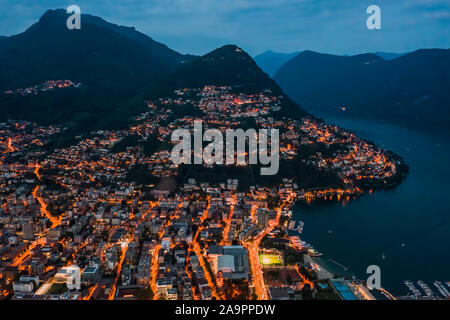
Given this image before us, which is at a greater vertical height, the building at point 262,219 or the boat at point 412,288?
the building at point 262,219

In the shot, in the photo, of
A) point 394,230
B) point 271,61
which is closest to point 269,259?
point 394,230

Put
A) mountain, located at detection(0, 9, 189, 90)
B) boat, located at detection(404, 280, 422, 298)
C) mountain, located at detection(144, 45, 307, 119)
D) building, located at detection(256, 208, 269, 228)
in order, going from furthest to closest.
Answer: mountain, located at detection(0, 9, 189, 90) < mountain, located at detection(144, 45, 307, 119) < building, located at detection(256, 208, 269, 228) < boat, located at detection(404, 280, 422, 298)

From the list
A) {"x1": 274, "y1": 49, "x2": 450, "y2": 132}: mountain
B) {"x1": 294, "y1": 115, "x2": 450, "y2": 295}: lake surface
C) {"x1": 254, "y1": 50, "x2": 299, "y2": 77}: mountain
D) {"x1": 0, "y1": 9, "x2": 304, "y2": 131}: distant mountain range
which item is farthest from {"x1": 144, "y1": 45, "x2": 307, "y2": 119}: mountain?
{"x1": 254, "y1": 50, "x2": 299, "y2": 77}: mountain

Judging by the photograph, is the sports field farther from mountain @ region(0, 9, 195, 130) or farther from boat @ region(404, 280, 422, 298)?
mountain @ region(0, 9, 195, 130)

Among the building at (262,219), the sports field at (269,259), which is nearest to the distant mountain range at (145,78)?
the building at (262,219)

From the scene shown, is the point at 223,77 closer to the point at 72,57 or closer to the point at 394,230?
the point at 72,57

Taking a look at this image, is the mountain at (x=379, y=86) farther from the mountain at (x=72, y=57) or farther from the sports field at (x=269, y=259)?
the sports field at (x=269, y=259)
